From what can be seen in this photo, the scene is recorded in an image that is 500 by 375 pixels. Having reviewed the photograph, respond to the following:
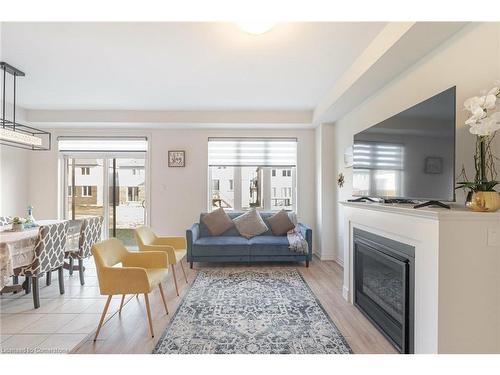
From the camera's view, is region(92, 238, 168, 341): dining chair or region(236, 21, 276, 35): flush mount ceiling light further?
region(92, 238, 168, 341): dining chair

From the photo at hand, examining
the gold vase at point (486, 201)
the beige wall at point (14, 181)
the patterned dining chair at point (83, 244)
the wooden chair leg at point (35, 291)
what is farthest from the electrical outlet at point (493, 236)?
the beige wall at point (14, 181)

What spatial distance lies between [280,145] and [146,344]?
4069 millimetres

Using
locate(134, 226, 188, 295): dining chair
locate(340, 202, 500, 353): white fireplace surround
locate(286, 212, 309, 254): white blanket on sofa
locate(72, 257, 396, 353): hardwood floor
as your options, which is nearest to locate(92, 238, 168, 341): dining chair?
Answer: locate(72, 257, 396, 353): hardwood floor

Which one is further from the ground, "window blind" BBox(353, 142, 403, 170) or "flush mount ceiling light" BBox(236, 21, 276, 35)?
"flush mount ceiling light" BBox(236, 21, 276, 35)

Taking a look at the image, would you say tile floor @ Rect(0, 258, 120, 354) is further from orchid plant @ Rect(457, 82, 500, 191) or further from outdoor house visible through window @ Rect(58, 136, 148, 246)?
orchid plant @ Rect(457, 82, 500, 191)

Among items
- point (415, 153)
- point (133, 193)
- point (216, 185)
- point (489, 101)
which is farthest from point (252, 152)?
point (489, 101)

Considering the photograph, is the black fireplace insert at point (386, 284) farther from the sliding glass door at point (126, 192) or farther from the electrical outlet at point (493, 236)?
the sliding glass door at point (126, 192)

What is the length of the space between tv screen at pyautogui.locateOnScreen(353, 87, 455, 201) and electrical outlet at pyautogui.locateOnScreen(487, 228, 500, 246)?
10.7 inches

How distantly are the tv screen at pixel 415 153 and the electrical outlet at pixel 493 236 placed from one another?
27 centimetres

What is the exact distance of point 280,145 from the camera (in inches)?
211

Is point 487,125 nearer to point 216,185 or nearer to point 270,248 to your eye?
point 270,248

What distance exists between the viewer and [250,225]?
15.8ft

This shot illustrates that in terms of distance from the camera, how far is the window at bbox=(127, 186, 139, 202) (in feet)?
17.8
